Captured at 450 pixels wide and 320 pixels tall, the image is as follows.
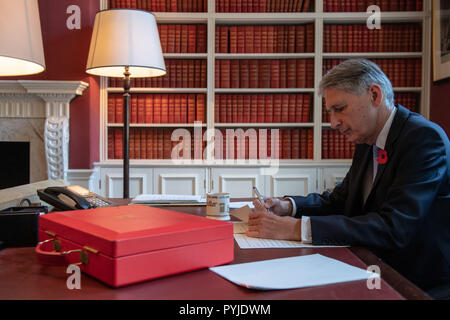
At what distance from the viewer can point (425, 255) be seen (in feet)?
3.51

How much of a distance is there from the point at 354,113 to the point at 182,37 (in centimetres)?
219

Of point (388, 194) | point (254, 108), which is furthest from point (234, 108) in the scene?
point (388, 194)

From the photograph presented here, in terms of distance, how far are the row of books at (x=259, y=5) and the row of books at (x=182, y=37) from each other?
22 centimetres

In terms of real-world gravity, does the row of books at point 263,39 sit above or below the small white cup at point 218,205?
above

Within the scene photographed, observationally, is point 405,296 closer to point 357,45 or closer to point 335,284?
point 335,284

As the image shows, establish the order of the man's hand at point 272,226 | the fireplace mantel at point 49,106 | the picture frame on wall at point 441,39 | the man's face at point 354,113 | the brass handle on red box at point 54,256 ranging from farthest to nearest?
the fireplace mantel at point 49,106 → the picture frame on wall at point 441,39 → the man's face at point 354,113 → the man's hand at point 272,226 → the brass handle on red box at point 54,256

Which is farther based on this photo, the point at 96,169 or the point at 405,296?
the point at 96,169

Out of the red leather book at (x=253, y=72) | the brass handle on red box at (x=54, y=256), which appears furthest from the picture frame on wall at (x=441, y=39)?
the brass handle on red box at (x=54, y=256)

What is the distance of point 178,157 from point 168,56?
802mm

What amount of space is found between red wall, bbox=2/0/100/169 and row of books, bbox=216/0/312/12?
3.27 ft

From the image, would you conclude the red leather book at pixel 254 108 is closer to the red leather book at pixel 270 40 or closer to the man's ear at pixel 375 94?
the red leather book at pixel 270 40

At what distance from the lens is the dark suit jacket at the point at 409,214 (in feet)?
3.17

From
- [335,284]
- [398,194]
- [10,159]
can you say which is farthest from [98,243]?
[10,159]

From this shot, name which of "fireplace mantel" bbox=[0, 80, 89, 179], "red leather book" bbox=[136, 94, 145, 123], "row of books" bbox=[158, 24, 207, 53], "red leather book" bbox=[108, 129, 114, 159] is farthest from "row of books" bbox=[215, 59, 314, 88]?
"fireplace mantel" bbox=[0, 80, 89, 179]
